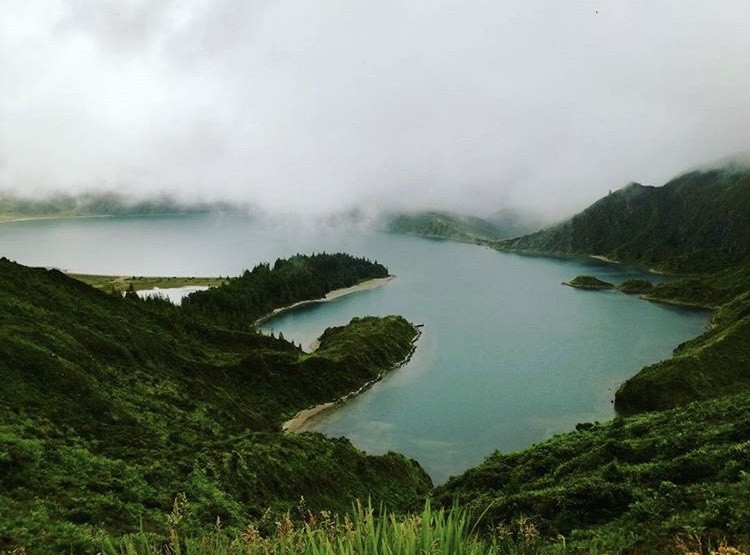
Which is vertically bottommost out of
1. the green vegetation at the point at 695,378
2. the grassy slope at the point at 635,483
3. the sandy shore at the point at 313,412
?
the sandy shore at the point at 313,412

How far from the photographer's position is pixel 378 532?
584 centimetres

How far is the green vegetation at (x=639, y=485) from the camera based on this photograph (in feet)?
62.0

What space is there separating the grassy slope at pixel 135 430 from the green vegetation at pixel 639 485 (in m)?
14.2

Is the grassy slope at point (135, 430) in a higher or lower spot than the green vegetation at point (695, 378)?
higher

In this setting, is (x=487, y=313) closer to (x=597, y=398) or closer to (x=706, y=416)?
(x=597, y=398)

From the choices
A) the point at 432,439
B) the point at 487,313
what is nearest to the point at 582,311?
the point at 487,313

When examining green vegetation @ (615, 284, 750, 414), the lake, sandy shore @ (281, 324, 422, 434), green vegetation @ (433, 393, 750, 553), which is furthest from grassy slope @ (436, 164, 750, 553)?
sandy shore @ (281, 324, 422, 434)

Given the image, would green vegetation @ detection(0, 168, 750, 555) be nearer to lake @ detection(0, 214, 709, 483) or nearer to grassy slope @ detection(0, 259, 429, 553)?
grassy slope @ detection(0, 259, 429, 553)

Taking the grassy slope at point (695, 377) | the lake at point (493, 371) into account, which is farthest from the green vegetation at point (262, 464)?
the lake at point (493, 371)

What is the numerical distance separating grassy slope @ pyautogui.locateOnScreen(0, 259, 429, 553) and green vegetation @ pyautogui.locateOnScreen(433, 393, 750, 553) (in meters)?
14.2

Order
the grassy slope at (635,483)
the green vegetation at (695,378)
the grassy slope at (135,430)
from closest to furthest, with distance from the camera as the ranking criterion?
the grassy slope at (635,483) → the grassy slope at (135,430) → the green vegetation at (695,378)

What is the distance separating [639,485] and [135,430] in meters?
37.2

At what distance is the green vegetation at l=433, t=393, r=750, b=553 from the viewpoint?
18.9m

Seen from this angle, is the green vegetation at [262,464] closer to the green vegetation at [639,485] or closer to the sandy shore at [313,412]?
the green vegetation at [639,485]
